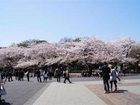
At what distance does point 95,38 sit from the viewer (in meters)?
80.8

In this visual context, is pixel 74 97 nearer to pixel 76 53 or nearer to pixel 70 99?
pixel 70 99

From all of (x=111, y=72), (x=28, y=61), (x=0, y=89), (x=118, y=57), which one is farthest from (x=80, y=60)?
(x=0, y=89)

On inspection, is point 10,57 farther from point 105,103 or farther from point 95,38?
point 105,103

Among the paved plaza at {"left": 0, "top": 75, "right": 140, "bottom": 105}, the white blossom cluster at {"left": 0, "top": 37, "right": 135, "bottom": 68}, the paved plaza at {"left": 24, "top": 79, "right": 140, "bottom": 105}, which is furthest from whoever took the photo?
the white blossom cluster at {"left": 0, "top": 37, "right": 135, "bottom": 68}

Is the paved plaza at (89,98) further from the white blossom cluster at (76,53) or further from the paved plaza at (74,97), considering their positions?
the white blossom cluster at (76,53)

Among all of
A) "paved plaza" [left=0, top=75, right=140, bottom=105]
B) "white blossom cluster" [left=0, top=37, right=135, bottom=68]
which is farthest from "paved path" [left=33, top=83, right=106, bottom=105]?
"white blossom cluster" [left=0, top=37, right=135, bottom=68]

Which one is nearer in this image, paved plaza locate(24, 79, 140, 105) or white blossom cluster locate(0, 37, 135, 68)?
paved plaza locate(24, 79, 140, 105)

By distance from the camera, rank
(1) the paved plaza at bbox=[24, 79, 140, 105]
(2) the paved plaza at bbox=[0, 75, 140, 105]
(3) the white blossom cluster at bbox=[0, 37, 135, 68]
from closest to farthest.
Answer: (1) the paved plaza at bbox=[24, 79, 140, 105]
(2) the paved plaza at bbox=[0, 75, 140, 105]
(3) the white blossom cluster at bbox=[0, 37, 135, 68]

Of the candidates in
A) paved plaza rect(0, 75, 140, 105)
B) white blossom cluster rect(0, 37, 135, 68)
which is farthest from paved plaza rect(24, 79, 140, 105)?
white blossom cluster rect(0, 37, 135, 68)

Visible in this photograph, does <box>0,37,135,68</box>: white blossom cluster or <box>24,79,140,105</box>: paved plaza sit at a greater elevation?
<box>0,37,135,68</box>: white blossom cluster

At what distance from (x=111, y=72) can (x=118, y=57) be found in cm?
5108

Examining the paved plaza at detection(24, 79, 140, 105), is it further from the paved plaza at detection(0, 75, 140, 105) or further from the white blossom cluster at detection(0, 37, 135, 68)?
the white blossom cluster at detection(0, 37, 135, 68)

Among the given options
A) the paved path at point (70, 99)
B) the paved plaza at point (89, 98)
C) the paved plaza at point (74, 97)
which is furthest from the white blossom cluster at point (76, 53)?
the paved path at point (70, 99)

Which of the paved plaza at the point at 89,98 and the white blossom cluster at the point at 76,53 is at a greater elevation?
the white blossom cluster at the point at 76,53
